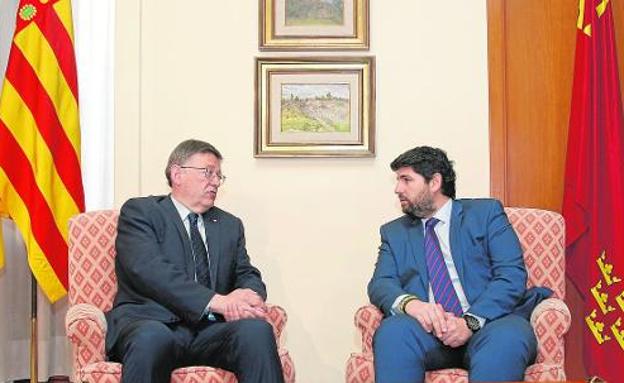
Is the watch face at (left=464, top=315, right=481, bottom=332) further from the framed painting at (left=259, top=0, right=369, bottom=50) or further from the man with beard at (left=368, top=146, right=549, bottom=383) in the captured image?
the framed painting at (left=259, top=0, right=369, bottom=50)

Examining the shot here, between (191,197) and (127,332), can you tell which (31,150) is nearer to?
(191,197)

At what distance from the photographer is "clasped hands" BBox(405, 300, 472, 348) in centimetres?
324

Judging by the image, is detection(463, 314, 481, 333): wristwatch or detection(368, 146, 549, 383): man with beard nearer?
detection(368, 146, 549, 383): man with beard

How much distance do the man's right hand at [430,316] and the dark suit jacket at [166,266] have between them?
0.66 meters

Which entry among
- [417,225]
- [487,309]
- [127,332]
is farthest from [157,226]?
[487,309]

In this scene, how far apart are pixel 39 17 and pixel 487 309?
2.39 m

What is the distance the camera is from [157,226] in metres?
3.58

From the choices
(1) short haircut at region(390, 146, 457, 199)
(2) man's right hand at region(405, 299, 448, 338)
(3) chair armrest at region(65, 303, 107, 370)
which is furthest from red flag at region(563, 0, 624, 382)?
(3) chair armrest at region(65, 303, 107, 370)

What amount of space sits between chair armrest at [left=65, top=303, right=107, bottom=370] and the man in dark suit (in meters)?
0.05

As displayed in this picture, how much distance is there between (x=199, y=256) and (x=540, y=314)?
4.41ft

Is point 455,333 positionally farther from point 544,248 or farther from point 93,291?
point 93,291

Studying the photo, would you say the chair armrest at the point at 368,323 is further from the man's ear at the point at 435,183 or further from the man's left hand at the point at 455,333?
the man's ear at the point at 435,183

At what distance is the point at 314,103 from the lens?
173 inches

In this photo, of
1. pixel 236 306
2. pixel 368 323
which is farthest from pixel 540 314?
pixel 236 306
